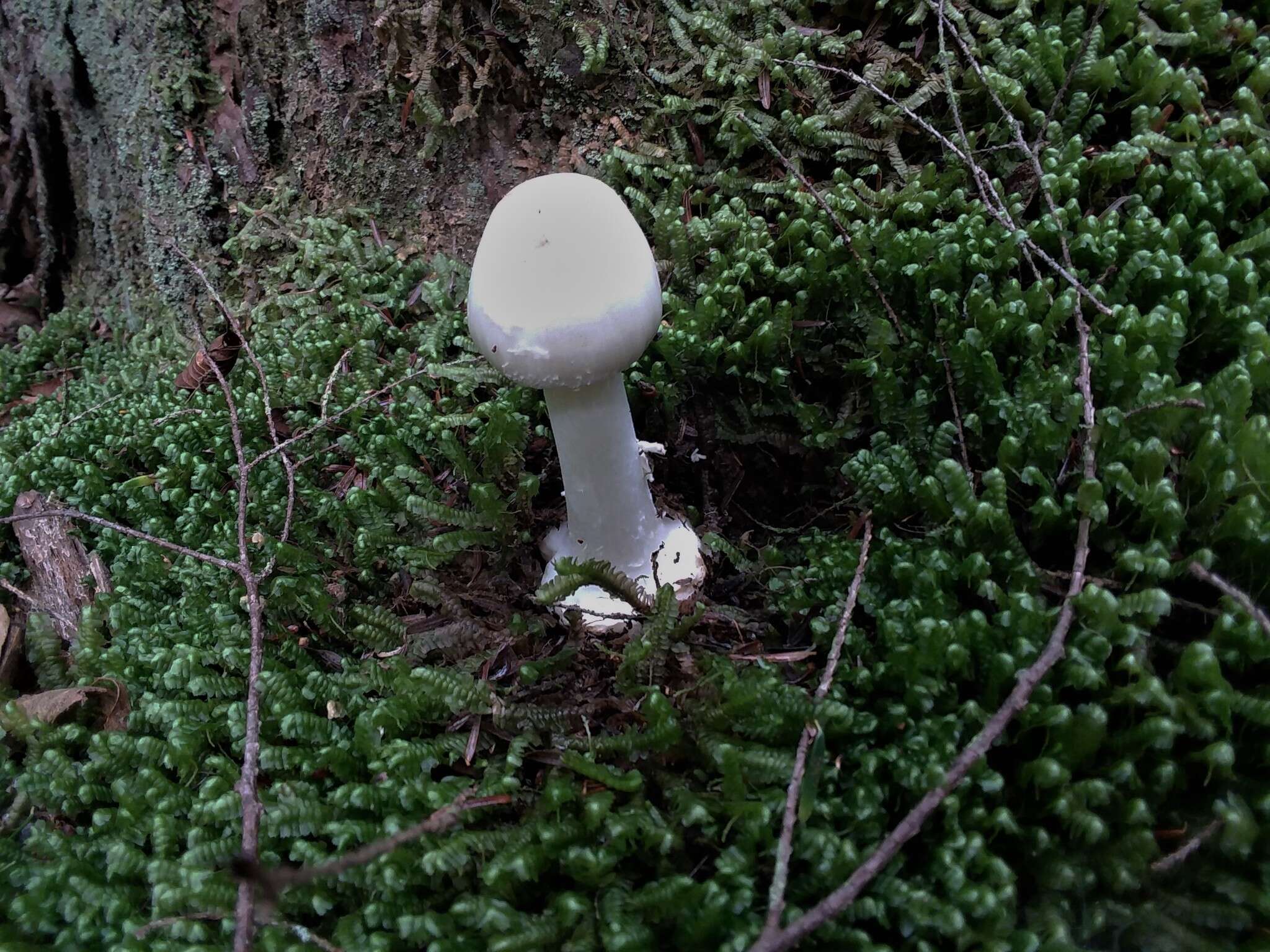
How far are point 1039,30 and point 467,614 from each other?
2253 mm

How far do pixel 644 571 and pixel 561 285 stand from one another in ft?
2.61

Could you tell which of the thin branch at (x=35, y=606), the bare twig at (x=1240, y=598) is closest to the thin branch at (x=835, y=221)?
the bare twig at (x=1240, y=598)

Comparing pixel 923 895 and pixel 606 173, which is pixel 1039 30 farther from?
pixel 923 895

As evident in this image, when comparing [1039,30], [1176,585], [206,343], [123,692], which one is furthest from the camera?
[206,343]

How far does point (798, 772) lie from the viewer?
4.25 feet

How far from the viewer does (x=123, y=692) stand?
1769 mm

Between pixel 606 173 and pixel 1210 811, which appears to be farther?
pixel 606 173

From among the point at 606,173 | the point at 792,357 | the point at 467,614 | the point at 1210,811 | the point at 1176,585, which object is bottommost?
the point at 1210,811

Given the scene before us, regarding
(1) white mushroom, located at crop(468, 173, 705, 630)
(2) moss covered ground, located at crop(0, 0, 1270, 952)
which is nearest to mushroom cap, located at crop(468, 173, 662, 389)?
(1) white mushroom, located at crop(468, 173, 705, 630)

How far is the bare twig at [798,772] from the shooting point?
3.68 feet

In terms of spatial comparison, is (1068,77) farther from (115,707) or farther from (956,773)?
(115,707)

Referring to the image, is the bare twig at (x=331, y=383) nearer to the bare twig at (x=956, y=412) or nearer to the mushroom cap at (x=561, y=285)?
the mushroom cap at (x=561, y=285)

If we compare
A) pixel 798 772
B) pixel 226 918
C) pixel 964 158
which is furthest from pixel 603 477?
pixel 964 158

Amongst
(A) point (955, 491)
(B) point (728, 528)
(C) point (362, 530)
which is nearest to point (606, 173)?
(B) point (728, 528)
